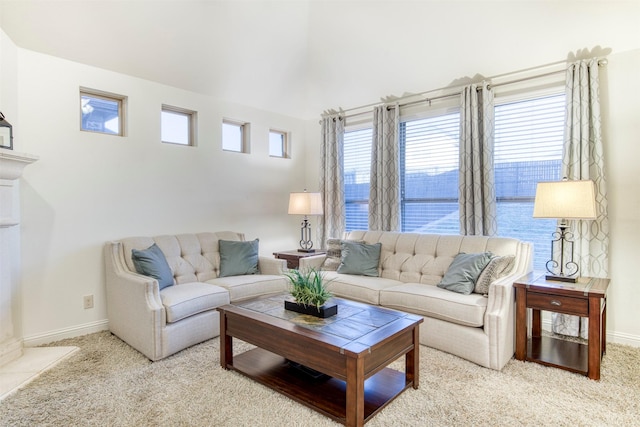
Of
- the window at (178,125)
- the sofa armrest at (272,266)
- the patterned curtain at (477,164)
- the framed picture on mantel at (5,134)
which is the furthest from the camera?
the window at (178,125)

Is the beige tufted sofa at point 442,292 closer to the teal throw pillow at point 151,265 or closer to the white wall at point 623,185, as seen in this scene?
the white wall at point 623,185

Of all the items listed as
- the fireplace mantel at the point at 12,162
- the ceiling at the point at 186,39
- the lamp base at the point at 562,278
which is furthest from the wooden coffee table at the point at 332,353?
the ceiling at the point at 186,39

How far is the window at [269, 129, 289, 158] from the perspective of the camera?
515 centimetres

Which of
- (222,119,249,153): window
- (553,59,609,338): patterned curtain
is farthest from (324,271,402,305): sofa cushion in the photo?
(222,119,249,153): window

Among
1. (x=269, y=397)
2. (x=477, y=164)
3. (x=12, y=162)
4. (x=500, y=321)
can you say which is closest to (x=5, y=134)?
(x=12, y=162)

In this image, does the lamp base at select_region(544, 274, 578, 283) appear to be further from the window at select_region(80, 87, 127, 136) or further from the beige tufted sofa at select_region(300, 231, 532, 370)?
the window at select_region(80, 87, 127, 136)

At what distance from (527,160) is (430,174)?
1.02m

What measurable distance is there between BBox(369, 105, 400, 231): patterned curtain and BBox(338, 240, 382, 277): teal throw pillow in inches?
27.0

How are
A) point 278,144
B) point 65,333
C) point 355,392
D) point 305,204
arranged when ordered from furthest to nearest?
1. point 278,144
2. point 305,204
3. point 65,333
4. point 355,392

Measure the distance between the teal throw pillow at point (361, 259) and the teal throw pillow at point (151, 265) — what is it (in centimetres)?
A: 171

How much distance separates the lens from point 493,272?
2945mm

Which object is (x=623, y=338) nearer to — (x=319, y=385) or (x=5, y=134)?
(x=319, y=385)

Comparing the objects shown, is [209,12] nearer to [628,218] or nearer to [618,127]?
[618,127]

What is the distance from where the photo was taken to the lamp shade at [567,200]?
8.59 feet
